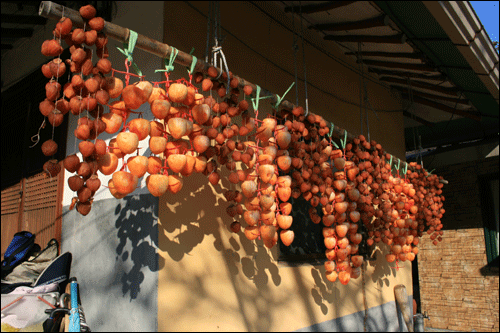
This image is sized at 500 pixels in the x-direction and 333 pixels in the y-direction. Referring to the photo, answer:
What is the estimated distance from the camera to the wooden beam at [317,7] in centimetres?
353

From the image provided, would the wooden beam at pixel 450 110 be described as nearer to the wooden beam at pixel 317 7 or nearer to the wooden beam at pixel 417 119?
the wooden beam at pixel 417 119

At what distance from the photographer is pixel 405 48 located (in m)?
4.39

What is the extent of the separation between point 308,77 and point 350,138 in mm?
1077

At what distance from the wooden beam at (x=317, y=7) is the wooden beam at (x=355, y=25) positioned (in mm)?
385

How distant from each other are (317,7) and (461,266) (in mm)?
5929

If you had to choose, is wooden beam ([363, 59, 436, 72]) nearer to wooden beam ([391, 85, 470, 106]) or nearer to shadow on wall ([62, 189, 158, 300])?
wooden beam ([391, 85, 470, 106])

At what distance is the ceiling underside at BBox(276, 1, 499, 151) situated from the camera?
3.53 meters

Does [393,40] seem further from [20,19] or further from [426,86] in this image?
[20,19]

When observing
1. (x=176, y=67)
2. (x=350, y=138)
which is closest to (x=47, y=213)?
(x=176, y=67)

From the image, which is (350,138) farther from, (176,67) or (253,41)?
(176,67)

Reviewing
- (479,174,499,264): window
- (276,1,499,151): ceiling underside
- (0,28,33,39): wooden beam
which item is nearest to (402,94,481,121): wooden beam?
(276,1,499,151): ceiling underside

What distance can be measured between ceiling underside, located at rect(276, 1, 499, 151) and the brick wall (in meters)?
1.22

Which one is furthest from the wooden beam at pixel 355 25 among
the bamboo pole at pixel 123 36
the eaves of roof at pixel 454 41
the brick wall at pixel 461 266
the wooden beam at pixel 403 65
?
the brick wall at pixel 461 266

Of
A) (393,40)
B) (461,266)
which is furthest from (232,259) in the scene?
(461,266)
